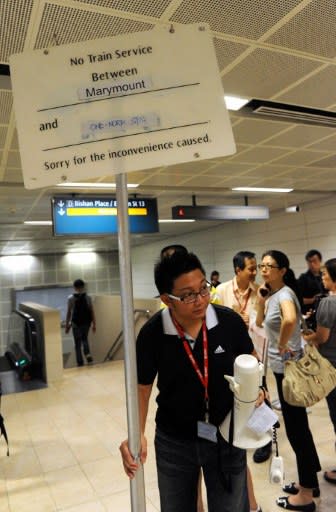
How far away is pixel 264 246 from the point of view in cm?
904

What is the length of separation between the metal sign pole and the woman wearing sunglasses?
5.28 feet

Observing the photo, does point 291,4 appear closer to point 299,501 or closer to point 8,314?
point 299,501

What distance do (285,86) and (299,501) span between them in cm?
282

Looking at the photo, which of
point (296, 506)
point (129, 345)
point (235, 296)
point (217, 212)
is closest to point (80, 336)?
point (217, 212)

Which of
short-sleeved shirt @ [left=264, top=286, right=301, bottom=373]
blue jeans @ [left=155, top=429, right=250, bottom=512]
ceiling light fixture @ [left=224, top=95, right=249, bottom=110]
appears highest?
ceiling light fixture @ [left=224, top=95, right=249, bottom=110]

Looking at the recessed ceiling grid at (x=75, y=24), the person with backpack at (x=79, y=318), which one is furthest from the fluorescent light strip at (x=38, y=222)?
the recessed ceiling grid at (x=75, y=24)

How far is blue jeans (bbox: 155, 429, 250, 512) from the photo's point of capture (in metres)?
1.33

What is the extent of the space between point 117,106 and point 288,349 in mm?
2035

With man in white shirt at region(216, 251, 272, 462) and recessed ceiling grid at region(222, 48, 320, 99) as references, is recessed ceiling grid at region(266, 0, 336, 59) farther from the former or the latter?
man in white shirt at region(216, 251, 272, 462)

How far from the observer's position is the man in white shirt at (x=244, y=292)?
2938 millimetres

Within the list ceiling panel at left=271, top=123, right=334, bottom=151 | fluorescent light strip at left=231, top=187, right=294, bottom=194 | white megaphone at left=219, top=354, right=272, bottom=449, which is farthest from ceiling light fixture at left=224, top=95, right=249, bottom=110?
fluorescent light strip at left=231, top=187, right=294, bottom=194

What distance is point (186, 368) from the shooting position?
1.35 meters

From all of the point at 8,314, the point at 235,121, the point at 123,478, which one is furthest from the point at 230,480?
the point at 8,314

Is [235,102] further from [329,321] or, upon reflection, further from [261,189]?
[261,189]
